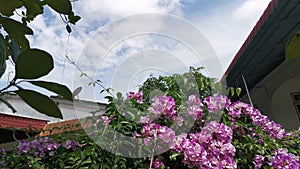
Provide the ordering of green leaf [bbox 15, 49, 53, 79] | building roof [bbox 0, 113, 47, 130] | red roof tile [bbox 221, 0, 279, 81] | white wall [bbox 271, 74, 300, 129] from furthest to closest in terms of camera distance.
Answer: building roof [bbox 0, 113, 47, 130] → white wall [bbox 271, 74, 300, 129] → red roof tile [bbox 221, 0, 279, 81] → green leaf [bbox 15, 49, 53, 79]

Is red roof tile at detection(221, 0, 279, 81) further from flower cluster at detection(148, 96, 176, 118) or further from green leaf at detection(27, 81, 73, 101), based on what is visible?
green leaf at detection(27, 81, 73, 101)

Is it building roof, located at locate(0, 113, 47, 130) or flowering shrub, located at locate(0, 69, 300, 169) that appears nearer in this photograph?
flowering shrub, located at locate(0, 69, 300, 169)

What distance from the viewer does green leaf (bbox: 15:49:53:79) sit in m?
0.28

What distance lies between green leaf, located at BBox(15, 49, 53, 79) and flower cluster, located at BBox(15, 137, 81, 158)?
1194 mm

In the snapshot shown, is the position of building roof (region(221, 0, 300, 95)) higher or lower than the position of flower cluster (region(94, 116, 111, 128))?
higher

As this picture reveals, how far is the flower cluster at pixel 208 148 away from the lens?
1250mm

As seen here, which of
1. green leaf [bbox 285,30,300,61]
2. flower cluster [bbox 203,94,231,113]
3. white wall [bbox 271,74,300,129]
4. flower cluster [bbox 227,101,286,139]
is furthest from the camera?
white wall [bbox 271,74,300,129]

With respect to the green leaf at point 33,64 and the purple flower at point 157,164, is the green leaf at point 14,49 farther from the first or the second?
the purple flower at point 157,164

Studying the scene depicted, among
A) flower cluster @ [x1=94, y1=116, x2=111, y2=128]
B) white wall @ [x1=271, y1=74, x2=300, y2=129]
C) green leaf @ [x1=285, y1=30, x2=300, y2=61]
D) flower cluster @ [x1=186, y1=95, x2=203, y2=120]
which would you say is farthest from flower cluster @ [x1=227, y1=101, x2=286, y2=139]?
white wall @ [x1=271, y1=74, x2=300, y2=129]

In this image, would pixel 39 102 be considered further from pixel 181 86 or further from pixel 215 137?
pixel 181 86

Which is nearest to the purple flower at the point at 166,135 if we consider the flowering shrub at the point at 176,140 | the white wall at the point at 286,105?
the flowering shrub at the point at 176,140

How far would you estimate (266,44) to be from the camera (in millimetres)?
2975

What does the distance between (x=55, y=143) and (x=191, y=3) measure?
1.07 m

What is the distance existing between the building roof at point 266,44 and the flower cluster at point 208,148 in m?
1.37
